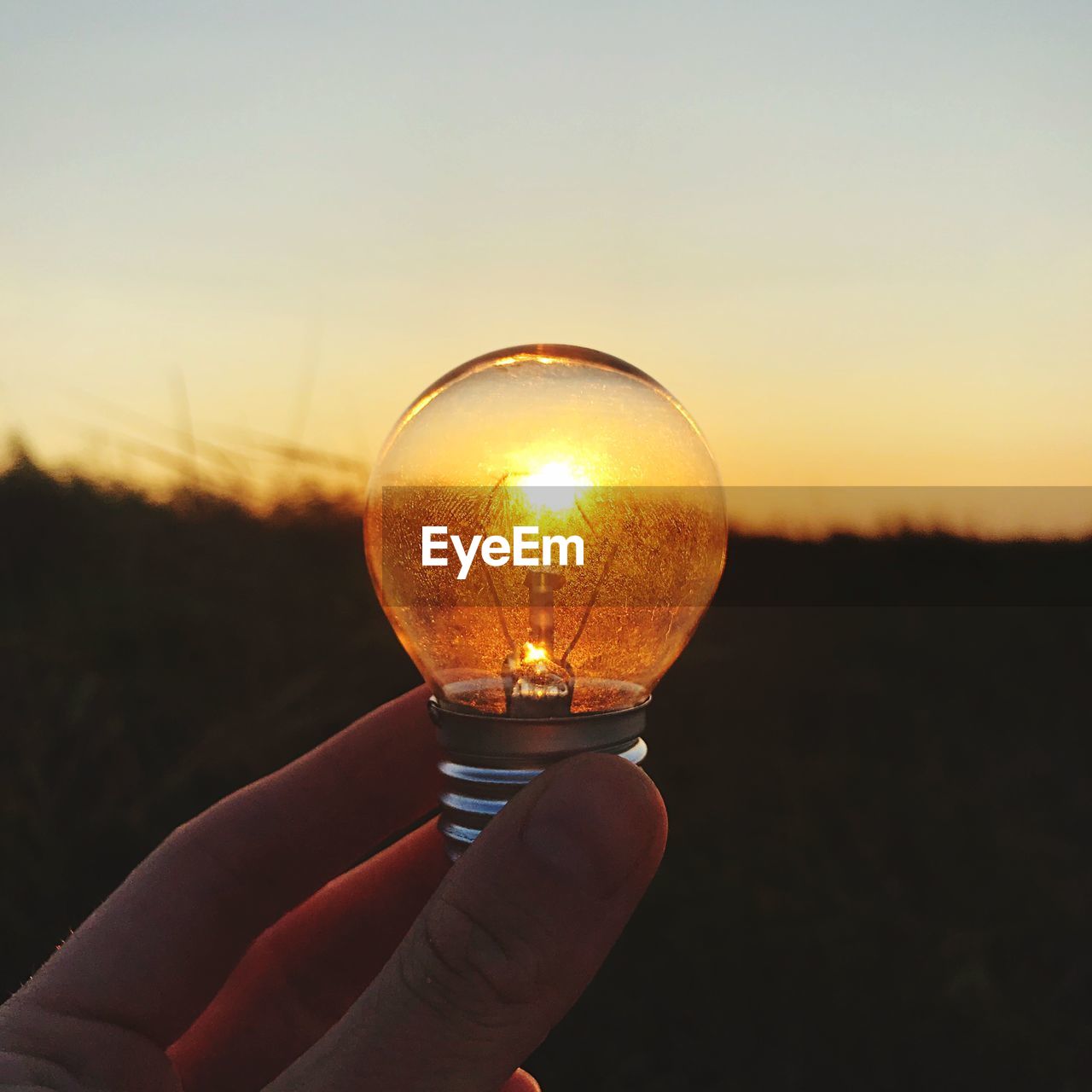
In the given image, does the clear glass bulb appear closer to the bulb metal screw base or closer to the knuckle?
the bulb metal screw base

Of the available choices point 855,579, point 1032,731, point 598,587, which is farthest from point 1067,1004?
point 598,587

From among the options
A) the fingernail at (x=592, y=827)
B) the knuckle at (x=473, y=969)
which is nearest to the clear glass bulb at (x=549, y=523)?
the fingernail at (x=592, y=827)

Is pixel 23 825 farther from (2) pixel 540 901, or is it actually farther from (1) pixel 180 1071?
(2) pixel 540 901

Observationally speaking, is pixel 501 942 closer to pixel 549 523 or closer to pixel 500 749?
pixel 500 749

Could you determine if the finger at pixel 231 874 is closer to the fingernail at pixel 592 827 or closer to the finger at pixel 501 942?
the finger at pixel 501 942

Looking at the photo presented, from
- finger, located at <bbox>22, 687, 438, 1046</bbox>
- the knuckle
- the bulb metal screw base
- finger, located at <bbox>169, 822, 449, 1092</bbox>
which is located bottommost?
finger, located at <bbox>169, 822, 449, 1092</bbox>

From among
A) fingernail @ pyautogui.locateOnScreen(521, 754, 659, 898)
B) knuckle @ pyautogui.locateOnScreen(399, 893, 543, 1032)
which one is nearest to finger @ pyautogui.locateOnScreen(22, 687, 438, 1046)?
knuckle @ pyautogui.locateOnScreen(399, 893, 543, 1032)

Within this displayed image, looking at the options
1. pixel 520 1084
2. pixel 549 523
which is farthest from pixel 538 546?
pixel 520 1084
